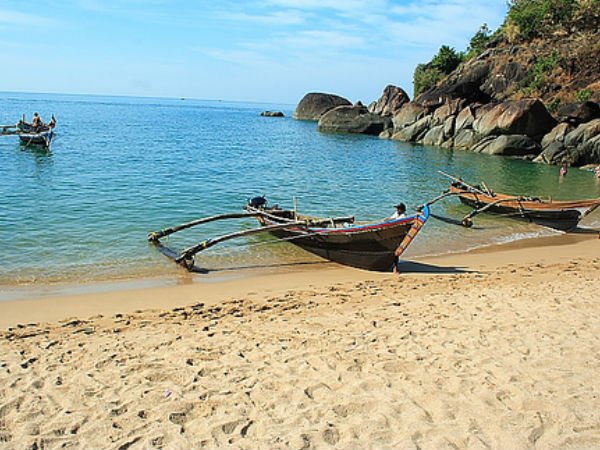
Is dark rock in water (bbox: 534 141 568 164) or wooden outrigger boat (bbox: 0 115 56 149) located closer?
wooden outrigger boat (bbox: 0 115 56 149)

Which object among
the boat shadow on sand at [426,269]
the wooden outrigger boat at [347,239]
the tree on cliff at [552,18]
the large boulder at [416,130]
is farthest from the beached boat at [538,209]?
the tree on cliff at [552,18]

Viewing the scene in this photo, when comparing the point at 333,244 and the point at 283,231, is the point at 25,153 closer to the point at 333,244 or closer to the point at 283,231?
the point at 283,231

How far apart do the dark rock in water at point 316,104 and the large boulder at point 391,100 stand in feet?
27.4

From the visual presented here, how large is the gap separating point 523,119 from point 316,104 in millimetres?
43676

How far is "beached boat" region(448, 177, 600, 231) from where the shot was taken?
16.1m

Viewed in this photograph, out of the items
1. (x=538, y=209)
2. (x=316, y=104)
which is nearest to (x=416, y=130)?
(x=538, y=209)

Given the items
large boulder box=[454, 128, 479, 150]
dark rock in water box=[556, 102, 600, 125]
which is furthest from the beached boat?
large boulder box=[454, 128, 479, 150]

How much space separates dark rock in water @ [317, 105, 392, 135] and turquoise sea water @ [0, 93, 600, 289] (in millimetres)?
14171

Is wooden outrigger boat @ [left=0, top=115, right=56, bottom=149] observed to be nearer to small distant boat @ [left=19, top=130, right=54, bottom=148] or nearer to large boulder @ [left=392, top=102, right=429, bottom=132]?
small distant boat @ [left=19, top=130, right=54, bottom=148]

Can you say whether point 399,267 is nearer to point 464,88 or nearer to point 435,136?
point 435,136

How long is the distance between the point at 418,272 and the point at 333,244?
198 cm

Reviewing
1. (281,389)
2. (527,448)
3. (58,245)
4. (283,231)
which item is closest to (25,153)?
(58,245)

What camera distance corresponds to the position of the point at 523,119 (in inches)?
1417

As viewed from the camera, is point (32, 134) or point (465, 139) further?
point (465, 139)
